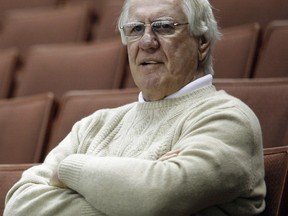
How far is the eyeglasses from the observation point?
2.49ft

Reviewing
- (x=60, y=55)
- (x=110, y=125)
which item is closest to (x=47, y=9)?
(x=60, y=55)

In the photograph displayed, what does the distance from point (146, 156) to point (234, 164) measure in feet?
0.33

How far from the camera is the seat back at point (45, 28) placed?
1.38m

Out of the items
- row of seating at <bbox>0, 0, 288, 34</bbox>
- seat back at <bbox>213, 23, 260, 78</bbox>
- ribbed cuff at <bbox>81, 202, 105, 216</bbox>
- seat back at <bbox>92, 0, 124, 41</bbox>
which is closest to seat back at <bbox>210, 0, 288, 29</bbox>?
row of seating at <bbox>0, 0, 288, 34</bbox>

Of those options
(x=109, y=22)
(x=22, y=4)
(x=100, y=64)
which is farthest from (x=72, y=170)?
(x=22, y=4)

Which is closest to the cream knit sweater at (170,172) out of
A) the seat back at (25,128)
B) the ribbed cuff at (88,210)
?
the ribbed cuff at (88,210)

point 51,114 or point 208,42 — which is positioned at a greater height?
point 208,42

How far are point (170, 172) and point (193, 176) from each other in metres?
0.02

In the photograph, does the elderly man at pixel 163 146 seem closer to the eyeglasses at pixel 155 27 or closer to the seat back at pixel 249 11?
the eyeglasses at pixel 155 27

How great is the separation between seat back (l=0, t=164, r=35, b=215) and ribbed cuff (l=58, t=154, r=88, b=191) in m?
0.14

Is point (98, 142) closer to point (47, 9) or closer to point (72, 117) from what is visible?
point (72, 117)

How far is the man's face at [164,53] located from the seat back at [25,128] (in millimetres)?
281

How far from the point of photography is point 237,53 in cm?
103

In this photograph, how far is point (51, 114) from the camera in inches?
40.8
